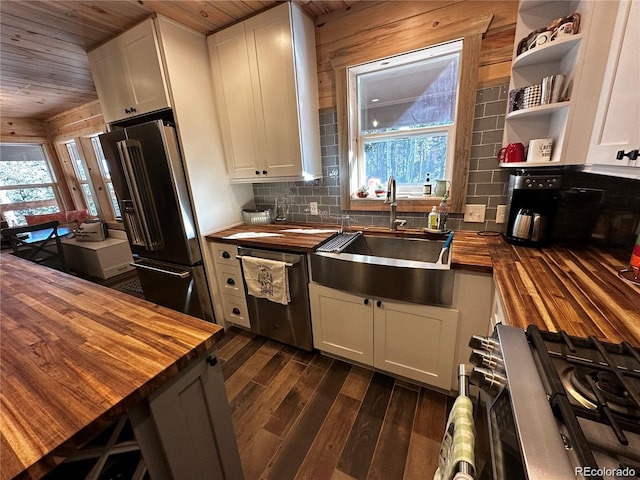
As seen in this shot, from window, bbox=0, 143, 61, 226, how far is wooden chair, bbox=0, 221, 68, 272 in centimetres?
104

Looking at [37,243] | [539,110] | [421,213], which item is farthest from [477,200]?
[37,243]

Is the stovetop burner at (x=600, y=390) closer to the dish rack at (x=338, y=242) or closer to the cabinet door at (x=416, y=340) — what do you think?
the cabinet door at (x=416, y=340)

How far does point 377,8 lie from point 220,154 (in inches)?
62.8

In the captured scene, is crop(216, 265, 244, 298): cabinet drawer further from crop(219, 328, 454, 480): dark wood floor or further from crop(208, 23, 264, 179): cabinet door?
crop(208, 23, 264, 179): cabinet door

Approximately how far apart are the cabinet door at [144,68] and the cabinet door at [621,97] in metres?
2.38

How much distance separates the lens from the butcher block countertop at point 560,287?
75cm

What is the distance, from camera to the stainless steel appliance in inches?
16.3

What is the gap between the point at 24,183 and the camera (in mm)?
4266

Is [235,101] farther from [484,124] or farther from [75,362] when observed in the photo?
[75,362]

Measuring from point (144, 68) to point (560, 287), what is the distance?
9.04 ft

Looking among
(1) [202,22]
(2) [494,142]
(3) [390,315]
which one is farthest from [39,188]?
(2) [494,142]

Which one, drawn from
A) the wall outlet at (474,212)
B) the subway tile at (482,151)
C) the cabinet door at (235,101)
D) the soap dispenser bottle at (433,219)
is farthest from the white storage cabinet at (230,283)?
the subway tile at (482,151)

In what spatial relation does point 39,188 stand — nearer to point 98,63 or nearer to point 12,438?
point 98,63

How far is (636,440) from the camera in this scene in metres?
0.45
